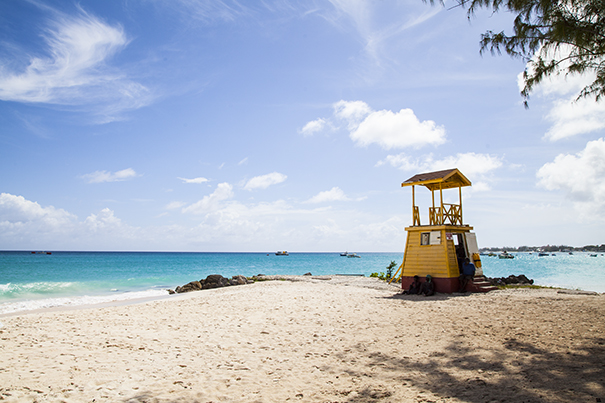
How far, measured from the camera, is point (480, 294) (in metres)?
15.5

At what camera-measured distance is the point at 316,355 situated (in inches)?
287

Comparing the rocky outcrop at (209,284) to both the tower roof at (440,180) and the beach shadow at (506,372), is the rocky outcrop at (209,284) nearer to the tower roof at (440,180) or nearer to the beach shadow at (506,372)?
the tower roof at (440,180)

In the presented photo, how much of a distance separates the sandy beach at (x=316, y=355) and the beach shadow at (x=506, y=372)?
2 centimetres

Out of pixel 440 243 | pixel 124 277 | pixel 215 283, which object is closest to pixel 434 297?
pixel 440 243

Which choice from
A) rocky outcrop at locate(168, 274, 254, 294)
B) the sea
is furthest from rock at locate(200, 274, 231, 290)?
the sea

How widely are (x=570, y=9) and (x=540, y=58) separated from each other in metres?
1.26

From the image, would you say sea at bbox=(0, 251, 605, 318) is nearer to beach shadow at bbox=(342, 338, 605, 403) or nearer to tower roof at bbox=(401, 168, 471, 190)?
tower roof at bbox=(401, 168, 471, 190)

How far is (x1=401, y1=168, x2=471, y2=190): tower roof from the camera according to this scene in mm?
17016

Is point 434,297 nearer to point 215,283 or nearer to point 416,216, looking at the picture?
point 416,216

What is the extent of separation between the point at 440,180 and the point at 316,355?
40.2 ft

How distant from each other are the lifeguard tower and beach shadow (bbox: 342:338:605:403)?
915cm

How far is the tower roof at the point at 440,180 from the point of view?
17.0 m

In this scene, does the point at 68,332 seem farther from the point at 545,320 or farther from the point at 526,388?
the point at 545,320

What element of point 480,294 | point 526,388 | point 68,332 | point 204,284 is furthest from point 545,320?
point 204,284
